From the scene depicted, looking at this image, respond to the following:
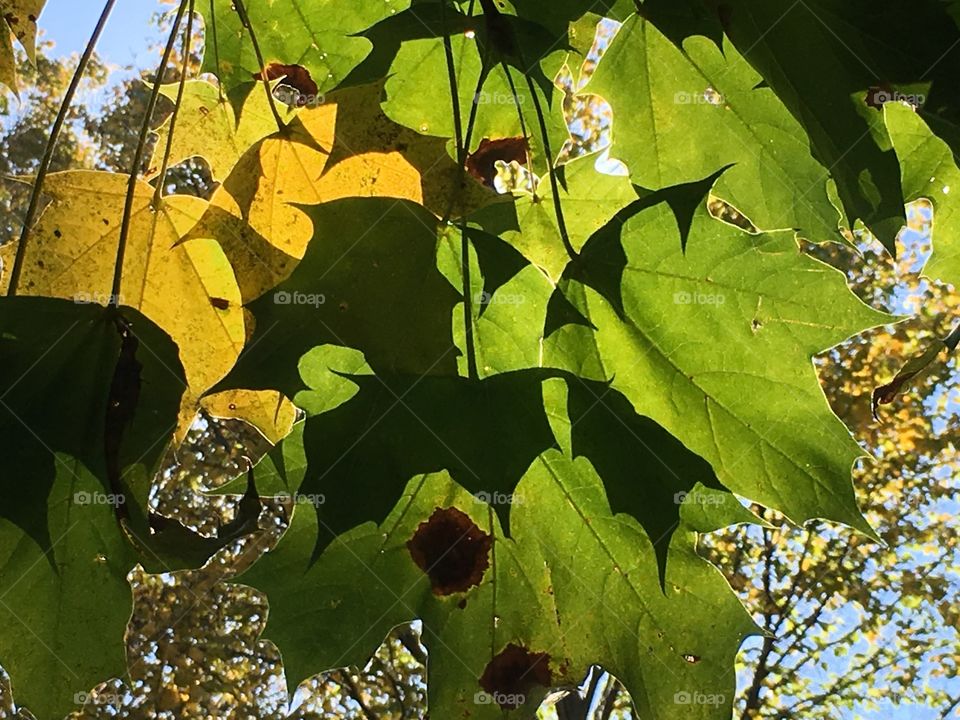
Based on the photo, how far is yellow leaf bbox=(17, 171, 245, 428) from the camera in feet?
2.88

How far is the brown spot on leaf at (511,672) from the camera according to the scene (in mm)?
803

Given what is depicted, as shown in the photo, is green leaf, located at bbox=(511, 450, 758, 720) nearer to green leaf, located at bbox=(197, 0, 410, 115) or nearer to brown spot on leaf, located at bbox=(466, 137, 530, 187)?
brown spot on leaf, located at bbox=(466, 137, 530, 187)

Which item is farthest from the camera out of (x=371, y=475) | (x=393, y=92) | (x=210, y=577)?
(x=210, y=577)

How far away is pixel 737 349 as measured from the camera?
2.43ft

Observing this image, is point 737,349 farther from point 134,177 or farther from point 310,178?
point 134,177

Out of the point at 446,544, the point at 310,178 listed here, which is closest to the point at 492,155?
the point at 310,178

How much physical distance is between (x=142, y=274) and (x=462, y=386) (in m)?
A: 0.41

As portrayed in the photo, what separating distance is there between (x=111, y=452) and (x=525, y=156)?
1.67 ft

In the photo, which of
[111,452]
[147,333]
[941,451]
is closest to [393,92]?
[147,333]

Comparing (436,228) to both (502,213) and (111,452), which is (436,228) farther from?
(111,452)

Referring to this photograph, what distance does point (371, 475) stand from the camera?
2.29 ft

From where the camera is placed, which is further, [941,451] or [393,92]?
[941,451]

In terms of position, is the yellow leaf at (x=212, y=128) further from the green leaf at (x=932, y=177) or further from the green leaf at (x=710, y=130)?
the green leaf at (x=932, y=177)

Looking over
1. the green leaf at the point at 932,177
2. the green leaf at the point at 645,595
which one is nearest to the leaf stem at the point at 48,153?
the green leaf at the point at 645,595
